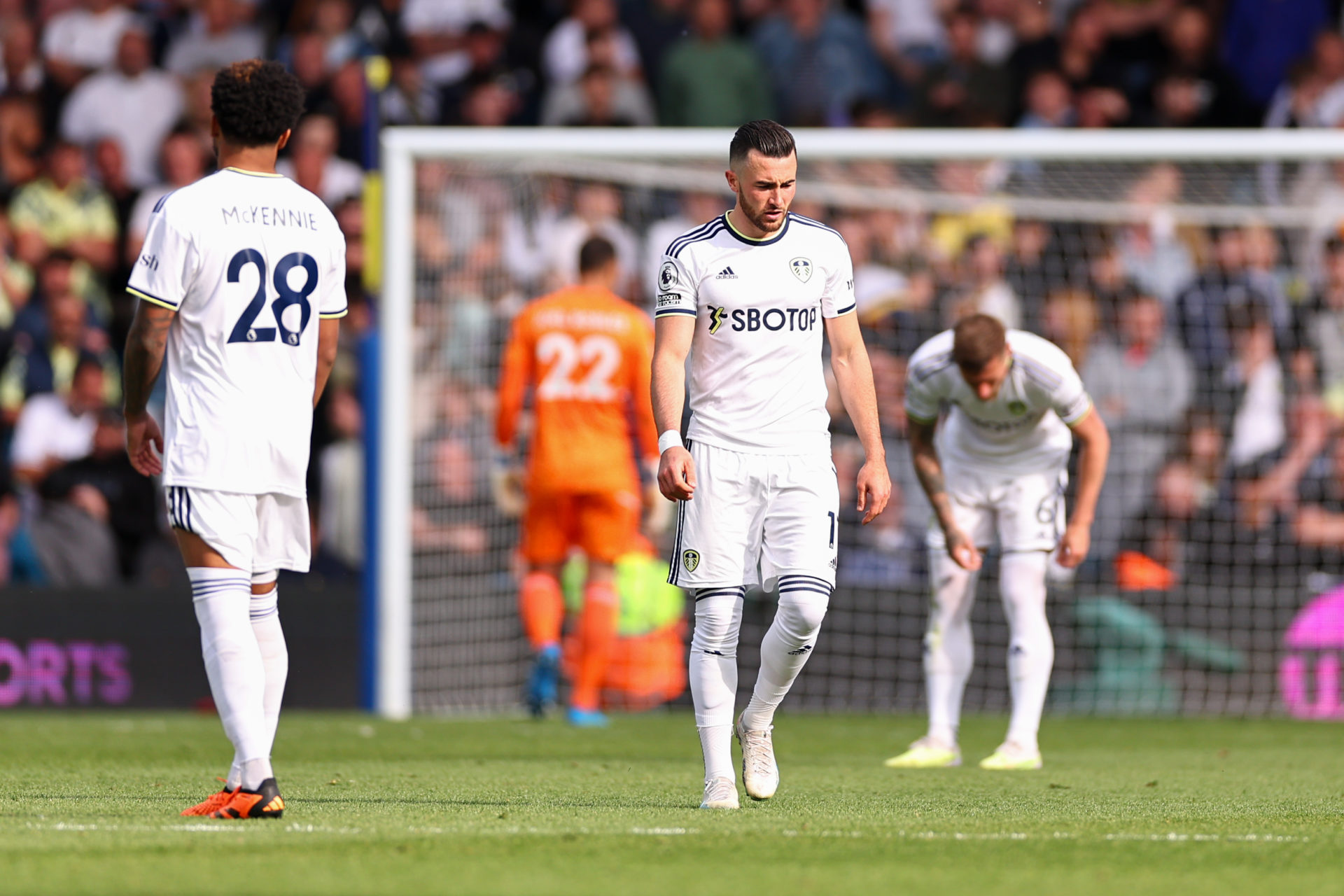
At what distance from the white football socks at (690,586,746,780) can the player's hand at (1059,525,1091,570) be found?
8.68 feet

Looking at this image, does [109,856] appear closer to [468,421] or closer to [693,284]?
[693,284]

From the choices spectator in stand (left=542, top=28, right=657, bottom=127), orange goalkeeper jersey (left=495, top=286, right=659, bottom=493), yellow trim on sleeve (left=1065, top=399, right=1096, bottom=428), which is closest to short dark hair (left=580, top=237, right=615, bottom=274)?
orange goalkeeper jersey (left=495, top=286, right=659, bottom=493)

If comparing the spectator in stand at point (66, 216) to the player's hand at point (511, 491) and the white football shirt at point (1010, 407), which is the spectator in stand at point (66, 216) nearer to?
the player's hand at point (511, 491)

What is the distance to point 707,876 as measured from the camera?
4.43 metres

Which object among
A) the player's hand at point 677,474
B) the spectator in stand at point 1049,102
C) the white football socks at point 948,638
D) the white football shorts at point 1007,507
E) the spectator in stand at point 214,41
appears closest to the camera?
the player's hand at point 677,474

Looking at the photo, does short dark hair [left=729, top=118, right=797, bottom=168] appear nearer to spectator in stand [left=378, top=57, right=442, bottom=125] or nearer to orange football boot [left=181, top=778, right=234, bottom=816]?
orange football boot [left=181, top=778, right=234, bottom=816]

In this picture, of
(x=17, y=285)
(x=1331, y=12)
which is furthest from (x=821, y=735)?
(x=1331, y=12)

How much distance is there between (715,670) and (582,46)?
10832 millimetres

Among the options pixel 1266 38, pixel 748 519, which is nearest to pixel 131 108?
pixel 1266 38

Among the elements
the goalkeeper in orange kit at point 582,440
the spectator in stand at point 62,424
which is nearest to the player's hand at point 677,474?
the goalkeeper in orange kit at point 582,440

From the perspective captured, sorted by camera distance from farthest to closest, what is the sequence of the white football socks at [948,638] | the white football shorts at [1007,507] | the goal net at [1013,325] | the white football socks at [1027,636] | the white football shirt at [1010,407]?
the goal net at [1013,325] < the white football socks at [948,638] < the white football shorts at [1007,507] < the white football socks at [1027,636] < the white football shirt at [1010,407]

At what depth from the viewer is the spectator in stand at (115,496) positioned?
12719 millimetres

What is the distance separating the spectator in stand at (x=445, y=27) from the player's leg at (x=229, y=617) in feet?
36.1

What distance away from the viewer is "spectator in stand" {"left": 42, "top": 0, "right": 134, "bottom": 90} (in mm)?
16172
